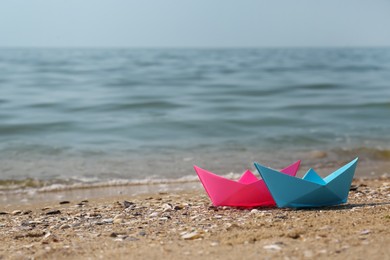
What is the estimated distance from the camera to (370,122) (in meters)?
14.8

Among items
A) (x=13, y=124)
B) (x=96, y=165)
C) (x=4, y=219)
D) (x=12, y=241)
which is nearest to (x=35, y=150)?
(x=96, y=165)

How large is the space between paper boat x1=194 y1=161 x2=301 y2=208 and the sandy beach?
0.09 metres

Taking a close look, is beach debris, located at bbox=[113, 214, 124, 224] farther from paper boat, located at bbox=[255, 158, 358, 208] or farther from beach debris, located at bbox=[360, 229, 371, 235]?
beach debris, located at bbox=[360, 229, 371, 235]

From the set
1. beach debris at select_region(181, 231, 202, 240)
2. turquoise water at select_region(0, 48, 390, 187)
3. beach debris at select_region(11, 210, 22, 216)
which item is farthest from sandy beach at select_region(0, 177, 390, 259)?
turquoise water at select_region(0, 48, 390, 187)

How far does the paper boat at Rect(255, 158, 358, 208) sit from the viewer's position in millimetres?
5031

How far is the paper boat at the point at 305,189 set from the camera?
5.03 m

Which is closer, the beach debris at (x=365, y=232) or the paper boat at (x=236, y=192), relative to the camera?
the beach debris at (x=365, y=232)

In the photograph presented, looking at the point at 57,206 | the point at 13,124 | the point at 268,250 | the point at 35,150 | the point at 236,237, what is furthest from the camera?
the point at 13,124

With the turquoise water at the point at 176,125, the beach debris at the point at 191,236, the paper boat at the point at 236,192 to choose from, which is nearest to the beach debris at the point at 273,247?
the beach debris at the point at 191,236

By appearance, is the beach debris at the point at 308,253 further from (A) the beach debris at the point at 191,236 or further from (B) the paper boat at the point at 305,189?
(B) the paper boat at the point at 305,189

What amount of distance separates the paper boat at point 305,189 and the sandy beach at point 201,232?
0.30 feet

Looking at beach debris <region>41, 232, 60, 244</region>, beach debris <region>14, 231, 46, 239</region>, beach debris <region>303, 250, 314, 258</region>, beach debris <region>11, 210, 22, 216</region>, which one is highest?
beach debris <region>303, 250, 314, 258</region>

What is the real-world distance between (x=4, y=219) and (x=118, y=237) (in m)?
2.16

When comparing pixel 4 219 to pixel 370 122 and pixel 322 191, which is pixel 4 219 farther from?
pixel 370 122
